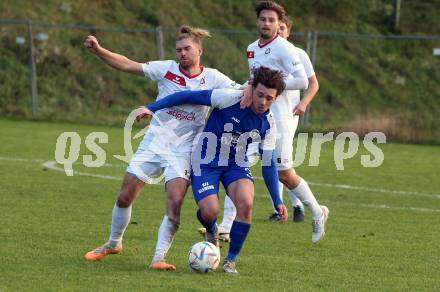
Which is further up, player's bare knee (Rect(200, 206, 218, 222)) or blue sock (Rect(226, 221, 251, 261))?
player's bare knee (Rect(200, 206, 218, 222))

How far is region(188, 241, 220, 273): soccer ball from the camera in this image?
7889 millimetres

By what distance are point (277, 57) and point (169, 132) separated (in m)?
2.26

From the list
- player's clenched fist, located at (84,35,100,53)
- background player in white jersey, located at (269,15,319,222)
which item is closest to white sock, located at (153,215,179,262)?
player's clenched fist, located at (84,35,100,53)

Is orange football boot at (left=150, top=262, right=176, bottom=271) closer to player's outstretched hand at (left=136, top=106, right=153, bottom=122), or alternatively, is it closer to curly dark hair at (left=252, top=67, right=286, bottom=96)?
player's outstretched hand at (left=136, top=106, right=153, bottom=122)

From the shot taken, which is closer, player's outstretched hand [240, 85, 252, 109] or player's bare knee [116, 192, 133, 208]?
player's outstretched hand [240, 85, 252, 109]

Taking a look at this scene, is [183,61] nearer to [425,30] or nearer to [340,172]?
[340,172]

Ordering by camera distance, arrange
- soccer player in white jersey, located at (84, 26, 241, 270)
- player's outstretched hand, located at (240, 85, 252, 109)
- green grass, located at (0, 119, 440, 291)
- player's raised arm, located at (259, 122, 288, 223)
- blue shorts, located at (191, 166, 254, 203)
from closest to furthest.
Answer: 1. green grass, located at (0, 119, 440, 291)
2. player's outstretched hand, located at (240, 85, 252, 109)
3. blue shorts, located at (191, 166, 254, 203)
4. soccer player in white jersey, located at (84, 26, 241, 270)
5. player's raised arm, located at (259, 122, 288, 223)

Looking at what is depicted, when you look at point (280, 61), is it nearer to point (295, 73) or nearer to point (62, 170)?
point (295, 73)

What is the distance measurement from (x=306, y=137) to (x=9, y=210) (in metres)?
12.7

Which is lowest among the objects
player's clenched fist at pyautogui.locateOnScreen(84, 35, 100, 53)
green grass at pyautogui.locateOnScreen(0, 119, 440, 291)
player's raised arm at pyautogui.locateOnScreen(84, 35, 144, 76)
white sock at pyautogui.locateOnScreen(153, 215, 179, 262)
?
green grass at pyautogui.locateOnScreen(0, 119, 440, 291)

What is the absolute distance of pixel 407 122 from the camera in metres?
24.0

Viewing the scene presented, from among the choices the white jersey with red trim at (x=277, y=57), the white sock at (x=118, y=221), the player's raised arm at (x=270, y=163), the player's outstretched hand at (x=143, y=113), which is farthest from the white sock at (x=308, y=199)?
the player's outstretched hand at (x=143, y=113)

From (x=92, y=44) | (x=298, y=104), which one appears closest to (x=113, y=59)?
(x=92, y=44)

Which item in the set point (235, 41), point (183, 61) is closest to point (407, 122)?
point (235, 41)
